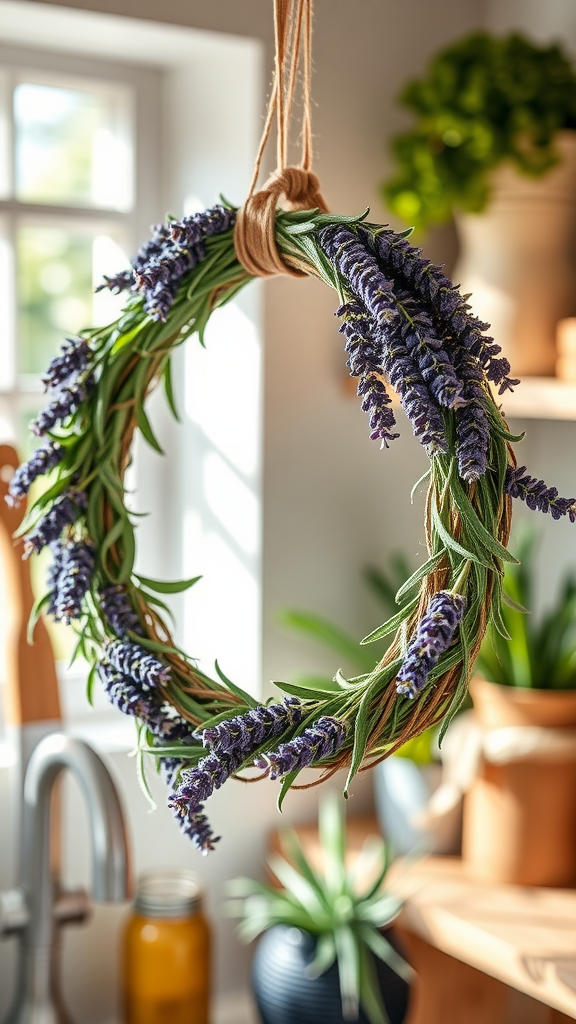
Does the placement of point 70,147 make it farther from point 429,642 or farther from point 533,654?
point 429,642

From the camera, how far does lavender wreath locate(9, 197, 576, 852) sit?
0.54 metres

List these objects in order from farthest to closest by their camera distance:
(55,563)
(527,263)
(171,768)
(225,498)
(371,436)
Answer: (225,498) → (527,263) → (55,563) → (171,768) → (371,436)

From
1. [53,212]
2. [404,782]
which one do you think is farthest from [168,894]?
[53,212]

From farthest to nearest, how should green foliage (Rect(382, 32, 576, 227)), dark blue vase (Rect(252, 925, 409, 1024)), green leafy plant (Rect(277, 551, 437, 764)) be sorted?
green leafy plant (Rect(277, 551, 437, 764)) → green foliage (Rect(382, 32, 576, 227)) → dark blue vase (Rect(252, 925, 409, 1024))

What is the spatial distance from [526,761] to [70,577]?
806 millimetres

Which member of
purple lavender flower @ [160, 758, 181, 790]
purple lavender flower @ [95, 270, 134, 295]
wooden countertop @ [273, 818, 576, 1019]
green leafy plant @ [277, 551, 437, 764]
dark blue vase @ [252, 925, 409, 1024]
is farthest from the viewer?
green leafy plant @ [277, 551, 437, 764]

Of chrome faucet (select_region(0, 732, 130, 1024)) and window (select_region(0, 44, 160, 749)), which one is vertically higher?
window (select_region(0, 44, 160, 749))

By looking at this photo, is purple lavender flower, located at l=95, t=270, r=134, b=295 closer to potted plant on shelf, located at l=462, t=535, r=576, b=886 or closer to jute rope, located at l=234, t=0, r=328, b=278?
jute rope, located at l=234, t=0, r=328, b=278

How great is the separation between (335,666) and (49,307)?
665mm

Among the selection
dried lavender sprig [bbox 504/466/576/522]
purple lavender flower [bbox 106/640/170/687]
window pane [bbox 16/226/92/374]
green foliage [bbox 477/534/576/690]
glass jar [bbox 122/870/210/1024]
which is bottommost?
glass jar [bbox 122/870/210/1024]

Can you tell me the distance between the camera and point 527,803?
1.37m

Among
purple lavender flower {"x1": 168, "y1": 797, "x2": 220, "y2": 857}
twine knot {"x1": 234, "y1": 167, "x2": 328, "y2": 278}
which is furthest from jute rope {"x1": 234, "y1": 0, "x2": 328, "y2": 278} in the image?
purple lavender flower {"x1": 168, "y1": 797, "x2": 220, "y2": 857}

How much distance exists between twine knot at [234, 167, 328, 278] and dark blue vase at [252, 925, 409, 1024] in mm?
910

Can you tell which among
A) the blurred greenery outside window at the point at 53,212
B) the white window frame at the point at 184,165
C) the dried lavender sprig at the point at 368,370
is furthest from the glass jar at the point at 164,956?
the dried lavender sprig at the point at 368,370
